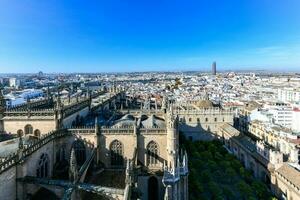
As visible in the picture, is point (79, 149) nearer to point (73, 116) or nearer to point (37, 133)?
point (37, 133)

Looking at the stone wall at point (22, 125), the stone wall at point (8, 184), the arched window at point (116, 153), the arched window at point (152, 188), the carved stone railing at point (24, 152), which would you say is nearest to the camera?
the stone wall at point (8, 184)

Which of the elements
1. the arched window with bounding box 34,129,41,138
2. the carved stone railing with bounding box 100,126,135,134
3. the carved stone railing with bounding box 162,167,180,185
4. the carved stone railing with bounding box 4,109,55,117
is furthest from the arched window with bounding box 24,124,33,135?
the carved stone railing with bounding box 162,167,180,185

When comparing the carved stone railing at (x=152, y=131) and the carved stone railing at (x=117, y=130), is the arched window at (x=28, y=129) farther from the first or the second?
the carved stone railing at (x=152, y=131)

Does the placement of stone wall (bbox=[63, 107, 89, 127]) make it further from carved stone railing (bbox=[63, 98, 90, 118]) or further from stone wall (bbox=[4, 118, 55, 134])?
stone wall (bbox=[4, 118, 55, 134])

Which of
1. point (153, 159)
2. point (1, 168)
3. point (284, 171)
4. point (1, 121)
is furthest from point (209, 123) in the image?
point (1, 168)

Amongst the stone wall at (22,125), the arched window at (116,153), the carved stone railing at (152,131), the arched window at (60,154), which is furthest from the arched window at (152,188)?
the stone wall at (22,125)

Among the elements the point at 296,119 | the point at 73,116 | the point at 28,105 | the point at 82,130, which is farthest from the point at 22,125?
the point at 296,119
